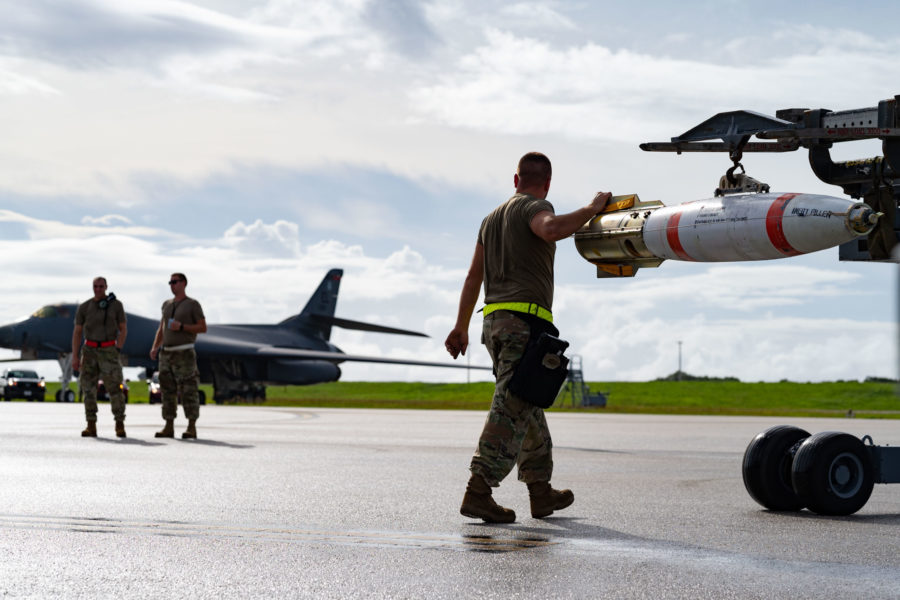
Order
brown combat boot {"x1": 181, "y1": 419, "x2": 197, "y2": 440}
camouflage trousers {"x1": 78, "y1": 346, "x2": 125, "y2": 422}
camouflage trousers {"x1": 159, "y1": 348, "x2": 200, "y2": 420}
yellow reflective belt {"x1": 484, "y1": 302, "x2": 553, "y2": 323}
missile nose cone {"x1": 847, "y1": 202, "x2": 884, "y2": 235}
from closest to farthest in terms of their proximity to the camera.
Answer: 1. yellow reflective belt {"x1": 484, "y1": 302, "x2": 553, "y2": 323}
2. missile nose cone {"x1": 847, "y1": 202, "x2": 884, "y2": 235}
3. camouflage trousers {"x1": 78, "y1": 346, "x2": 125, "y2": 422}
4. camouflage trousers {"x1": 159, "y1": 348, "x2": 200, "y2": 420}
5. brown combat boot {"x1": 181, "y1": 419, "x2": 197, "y2": 440}

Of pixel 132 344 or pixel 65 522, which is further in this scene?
pixel 132 344

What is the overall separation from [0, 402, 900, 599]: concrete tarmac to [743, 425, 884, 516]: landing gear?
16cm

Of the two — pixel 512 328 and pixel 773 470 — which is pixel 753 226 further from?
pixel 512 328

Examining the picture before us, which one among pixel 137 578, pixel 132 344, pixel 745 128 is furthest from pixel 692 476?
pixel 132 344

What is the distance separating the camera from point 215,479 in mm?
8844

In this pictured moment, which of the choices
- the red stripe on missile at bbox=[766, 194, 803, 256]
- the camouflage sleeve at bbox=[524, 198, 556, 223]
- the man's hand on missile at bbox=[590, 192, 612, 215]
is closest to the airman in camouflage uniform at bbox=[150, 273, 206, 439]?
the camouflage sleeve at bbox=[524, 198, 556, 223]

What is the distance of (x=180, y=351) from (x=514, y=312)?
9049mm

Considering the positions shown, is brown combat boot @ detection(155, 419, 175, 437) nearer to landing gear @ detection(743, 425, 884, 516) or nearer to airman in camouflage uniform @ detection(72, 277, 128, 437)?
airman in camouflage uniform @ detection(72, 277, 128, 437)

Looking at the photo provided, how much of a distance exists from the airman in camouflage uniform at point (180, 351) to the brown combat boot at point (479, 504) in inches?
345

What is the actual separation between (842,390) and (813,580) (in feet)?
267

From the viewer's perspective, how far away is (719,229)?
23.2 feet

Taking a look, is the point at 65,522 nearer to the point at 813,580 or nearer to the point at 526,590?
the point at 526,590

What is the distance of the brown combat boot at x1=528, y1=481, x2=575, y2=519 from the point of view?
21.9 ft

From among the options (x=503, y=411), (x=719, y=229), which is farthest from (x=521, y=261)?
(x=719, y=229)
